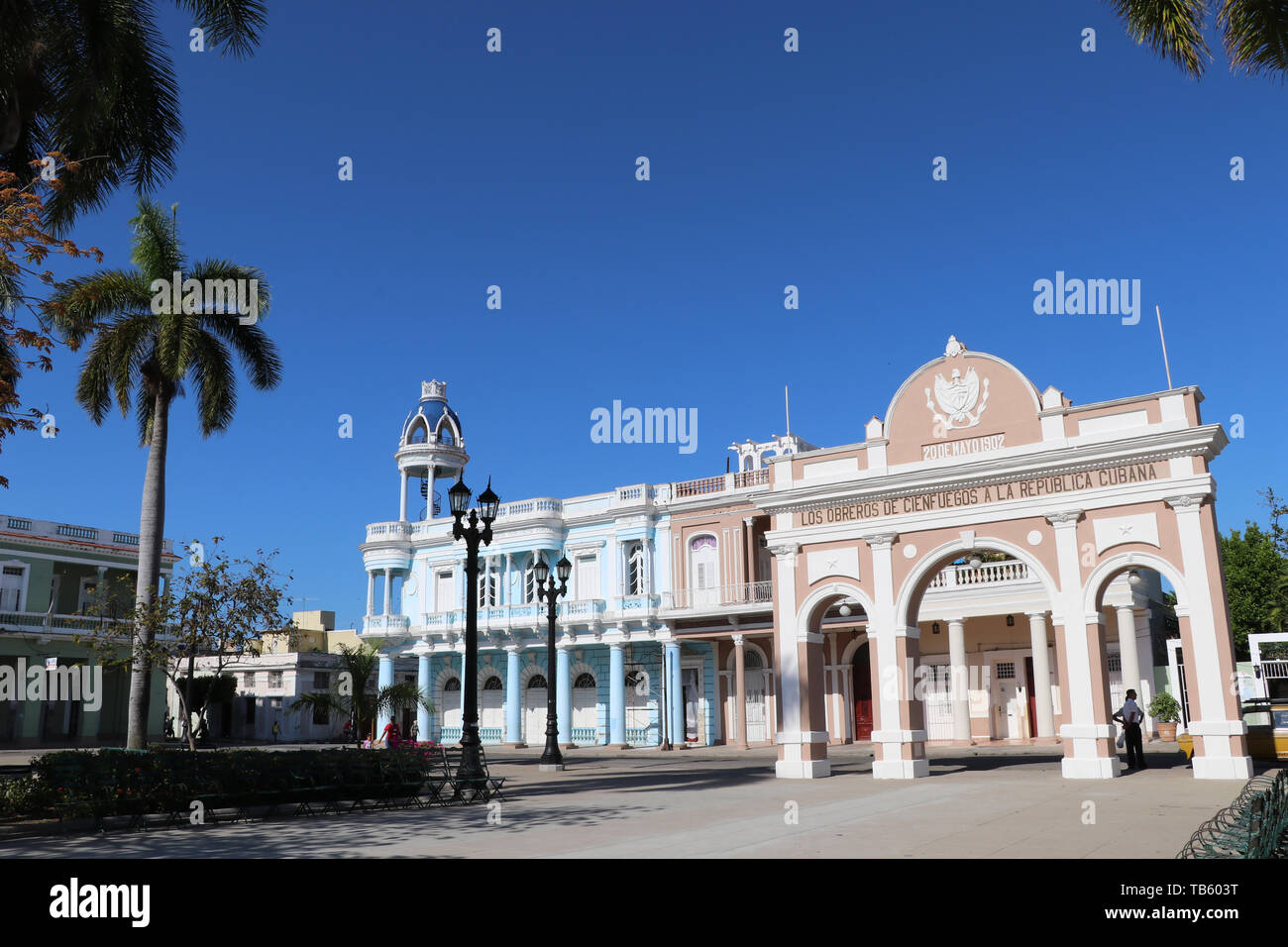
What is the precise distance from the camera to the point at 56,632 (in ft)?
120

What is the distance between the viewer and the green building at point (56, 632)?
118 ft

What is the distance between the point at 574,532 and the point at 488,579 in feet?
14.8

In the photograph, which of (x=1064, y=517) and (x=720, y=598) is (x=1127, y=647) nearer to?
(x=1064, y=517)

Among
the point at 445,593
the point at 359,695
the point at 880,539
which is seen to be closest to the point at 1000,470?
the point at 880,539

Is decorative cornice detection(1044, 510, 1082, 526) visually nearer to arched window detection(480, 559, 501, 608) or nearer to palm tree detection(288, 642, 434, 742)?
palm tree detection(288, 642, 434, 742)

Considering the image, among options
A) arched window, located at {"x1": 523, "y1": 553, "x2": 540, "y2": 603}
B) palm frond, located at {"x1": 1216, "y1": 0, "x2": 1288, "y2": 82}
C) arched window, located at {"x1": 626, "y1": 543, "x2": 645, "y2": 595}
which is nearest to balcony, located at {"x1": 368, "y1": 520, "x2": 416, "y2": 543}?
arched window, located at {"x1": 523, "y1": 553, "x2": 540, "y2": 603}

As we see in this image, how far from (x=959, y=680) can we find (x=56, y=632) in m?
31.5

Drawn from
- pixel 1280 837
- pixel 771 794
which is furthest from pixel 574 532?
pixel 1280 837

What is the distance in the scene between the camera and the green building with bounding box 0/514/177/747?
36031 mm

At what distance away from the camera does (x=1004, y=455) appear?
18562 mm

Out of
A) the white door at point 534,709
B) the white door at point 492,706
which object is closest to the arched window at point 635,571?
the white door at point 534,709

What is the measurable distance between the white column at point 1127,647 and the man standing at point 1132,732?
24.9 ft

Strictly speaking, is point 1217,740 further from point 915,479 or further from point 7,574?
point 7,574

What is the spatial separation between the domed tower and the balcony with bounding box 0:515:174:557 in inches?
401
